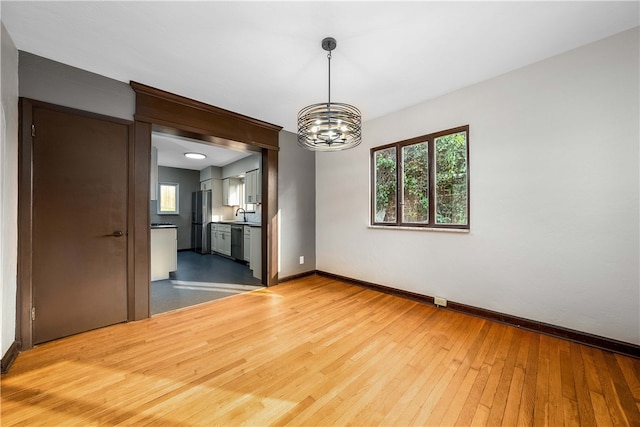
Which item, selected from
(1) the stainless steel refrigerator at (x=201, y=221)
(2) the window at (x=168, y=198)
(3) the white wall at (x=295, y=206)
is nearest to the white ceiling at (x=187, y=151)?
(2) the window at (x=168, y=198)

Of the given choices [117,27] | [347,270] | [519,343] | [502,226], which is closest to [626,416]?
[519,343]

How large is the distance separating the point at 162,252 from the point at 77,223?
6.44 feet

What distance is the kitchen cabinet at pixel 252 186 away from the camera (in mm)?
5715

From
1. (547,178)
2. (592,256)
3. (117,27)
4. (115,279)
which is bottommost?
(115,279)

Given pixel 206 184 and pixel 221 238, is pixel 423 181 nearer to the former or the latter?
pixel 221 238

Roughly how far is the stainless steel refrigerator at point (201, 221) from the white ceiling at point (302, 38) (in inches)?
192

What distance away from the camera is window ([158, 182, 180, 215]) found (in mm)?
7203

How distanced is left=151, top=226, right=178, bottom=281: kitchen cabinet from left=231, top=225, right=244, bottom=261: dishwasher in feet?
5.08

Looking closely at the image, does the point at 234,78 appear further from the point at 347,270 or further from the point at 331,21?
the point at 347,270

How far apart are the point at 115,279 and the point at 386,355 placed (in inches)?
110

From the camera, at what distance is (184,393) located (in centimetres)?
159

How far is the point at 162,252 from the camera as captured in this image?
4203 mm

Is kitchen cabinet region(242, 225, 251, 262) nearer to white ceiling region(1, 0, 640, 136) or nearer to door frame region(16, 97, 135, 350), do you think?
white ceiling region(1, 0, 640, 136)

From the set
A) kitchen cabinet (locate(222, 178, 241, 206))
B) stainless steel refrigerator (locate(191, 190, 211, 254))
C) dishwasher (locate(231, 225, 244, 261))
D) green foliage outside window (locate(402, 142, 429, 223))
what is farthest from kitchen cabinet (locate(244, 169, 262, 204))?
green foliage outside window (locate(402, 142, 429, 223))
